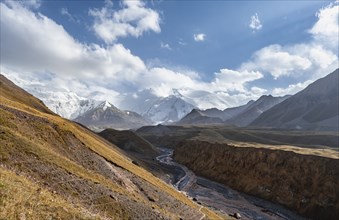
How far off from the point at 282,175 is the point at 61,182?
90.4 metres

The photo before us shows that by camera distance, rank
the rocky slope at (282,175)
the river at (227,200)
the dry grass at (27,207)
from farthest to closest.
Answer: the rocky slope at (282,175)
the river at (227,200)
the dry grass at (27,207)

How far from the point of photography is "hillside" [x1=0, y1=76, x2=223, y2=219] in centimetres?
2514

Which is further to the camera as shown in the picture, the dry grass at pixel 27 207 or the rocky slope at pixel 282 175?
the rocky slope at pixel 282 175

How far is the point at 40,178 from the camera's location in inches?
1614

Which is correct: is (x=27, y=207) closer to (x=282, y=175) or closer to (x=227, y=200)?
(x=227, y=200)

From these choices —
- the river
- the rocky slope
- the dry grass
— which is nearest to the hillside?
the dry grass

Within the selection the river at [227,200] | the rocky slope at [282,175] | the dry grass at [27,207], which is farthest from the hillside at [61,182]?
the rocky slope at [282,175]

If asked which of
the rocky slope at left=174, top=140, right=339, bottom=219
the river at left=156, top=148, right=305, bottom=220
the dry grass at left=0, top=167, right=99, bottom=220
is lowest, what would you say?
the dry grass at left=0, top=167, right=99, bottom=220

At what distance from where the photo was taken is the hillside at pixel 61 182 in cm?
2514

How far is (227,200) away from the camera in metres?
106

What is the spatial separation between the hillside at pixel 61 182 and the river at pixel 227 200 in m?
32.7

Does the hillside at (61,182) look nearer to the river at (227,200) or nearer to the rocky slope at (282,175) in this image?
the river at (227,200)

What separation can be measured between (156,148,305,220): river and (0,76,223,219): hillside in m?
32.7

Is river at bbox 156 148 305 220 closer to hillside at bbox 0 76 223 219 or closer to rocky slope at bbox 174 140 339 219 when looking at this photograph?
rocky slope at bbox 174 140 339 219
